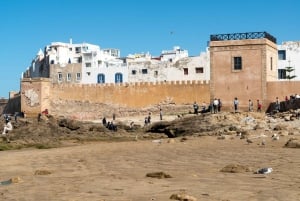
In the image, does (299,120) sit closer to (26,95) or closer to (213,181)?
(213,181)

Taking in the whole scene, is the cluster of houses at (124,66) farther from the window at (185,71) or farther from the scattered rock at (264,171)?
the scattered rock at (264,171)

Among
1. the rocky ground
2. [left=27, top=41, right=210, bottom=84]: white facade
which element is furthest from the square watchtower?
[left=27, top=41, right=210, bottom=84]: white facade

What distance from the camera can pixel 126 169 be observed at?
11.0 metres

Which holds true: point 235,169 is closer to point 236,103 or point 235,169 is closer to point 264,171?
point 264,171

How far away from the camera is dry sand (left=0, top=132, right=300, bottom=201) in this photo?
24.5 feet

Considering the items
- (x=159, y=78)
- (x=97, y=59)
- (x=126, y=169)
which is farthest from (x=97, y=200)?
(x=97, y=59)

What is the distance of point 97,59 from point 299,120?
47.6 metres

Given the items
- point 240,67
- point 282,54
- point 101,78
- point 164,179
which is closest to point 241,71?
point 240,67

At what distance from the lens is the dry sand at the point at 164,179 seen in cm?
748

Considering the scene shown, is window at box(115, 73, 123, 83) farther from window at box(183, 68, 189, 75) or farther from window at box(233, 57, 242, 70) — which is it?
window at box(233, 57, 242, 70)

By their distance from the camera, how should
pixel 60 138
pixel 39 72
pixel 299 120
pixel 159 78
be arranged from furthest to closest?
1. pixel 39 72
2. pixel 159 78
3. pixel 60 138
4. pixel 299 120

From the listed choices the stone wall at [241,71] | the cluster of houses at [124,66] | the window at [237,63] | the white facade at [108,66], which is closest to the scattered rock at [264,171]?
the stone wall at [241,71]

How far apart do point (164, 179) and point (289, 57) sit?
137 feet

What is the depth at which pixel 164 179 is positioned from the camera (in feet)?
29.6
